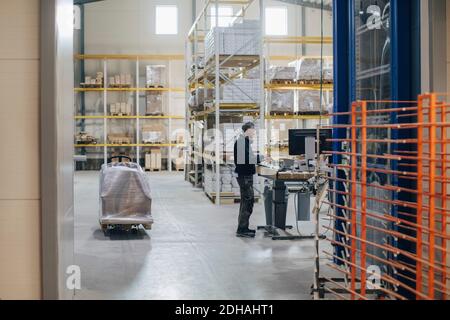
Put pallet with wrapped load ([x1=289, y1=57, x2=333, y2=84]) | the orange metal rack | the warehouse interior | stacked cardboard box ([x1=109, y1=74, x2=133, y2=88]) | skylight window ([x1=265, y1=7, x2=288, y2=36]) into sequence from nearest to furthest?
the orange metal rack < the warehouse interior < pallet with wrapped load ([x1=289, y1=57, x2=333, y2=84]) < stacked cardboard box ([x1=109, y1=74, x2=133, y2=88]) < skylight window ([x1=265, y1=7, x2=288, y2=36])

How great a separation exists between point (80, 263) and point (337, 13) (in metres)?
4.72

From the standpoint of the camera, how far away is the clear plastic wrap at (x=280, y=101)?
16.5 m

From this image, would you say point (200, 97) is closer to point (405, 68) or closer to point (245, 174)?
point (245, 174)

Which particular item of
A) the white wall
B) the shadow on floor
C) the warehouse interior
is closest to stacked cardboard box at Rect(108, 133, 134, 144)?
the white wall

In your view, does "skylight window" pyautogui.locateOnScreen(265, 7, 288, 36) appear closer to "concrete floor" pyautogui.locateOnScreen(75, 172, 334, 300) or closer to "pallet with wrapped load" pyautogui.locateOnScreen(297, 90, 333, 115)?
"pallet with wrapped load" pyautogui.locateOnScreen(297, 90, 333, 115)

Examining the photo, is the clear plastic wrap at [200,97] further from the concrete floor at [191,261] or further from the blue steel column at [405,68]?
the blue steel column at [405,68]

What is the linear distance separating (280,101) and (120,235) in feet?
25.0

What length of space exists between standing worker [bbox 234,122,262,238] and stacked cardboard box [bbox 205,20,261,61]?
172 inches

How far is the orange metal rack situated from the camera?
447 cm

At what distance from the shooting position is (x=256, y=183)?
47.8 ft

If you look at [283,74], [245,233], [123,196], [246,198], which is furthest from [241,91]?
[123,196]

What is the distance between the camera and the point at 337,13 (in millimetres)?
7844

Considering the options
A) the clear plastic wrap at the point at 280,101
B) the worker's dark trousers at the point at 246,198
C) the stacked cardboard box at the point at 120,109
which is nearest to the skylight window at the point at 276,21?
the stacked cardboard box at the point at 120,109
